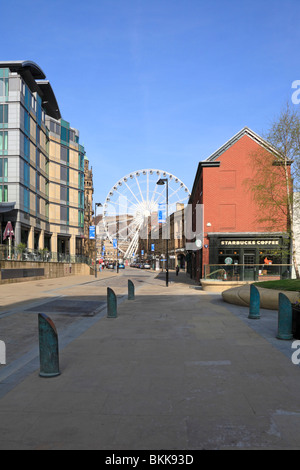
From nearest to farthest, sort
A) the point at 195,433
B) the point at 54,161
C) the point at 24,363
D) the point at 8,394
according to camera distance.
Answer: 1. the point at 195,433
2. the point at 8,394
3. the point at 24,363
4. the point at 54,161

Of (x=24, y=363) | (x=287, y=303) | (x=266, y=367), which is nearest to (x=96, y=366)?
(x=24, y=363)

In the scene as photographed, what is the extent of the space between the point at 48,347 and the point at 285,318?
557cm

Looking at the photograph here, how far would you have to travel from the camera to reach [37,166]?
1966 inches

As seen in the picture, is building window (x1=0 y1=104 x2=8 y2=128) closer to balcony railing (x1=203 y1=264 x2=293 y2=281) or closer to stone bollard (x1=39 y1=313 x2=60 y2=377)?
balcony railing (x1=203 y1=264 x2=293 y2=281)

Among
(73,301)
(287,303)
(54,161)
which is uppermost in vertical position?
(54,161)

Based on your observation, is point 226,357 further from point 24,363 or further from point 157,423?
point 24,363

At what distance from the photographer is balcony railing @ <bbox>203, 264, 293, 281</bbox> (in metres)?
24.3

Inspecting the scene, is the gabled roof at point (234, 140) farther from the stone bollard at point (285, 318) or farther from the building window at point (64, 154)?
the building window at point (64, 154)

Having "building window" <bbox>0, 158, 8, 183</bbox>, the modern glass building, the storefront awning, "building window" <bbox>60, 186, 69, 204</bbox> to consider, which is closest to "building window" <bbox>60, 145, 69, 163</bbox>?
the modern glass building

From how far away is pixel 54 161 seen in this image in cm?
5712

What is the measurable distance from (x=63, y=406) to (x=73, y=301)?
13.0 meters

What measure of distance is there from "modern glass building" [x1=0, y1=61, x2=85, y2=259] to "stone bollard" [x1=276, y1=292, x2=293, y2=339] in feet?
118

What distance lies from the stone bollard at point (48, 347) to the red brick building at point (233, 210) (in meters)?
24.3

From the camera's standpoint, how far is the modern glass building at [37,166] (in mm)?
42156
